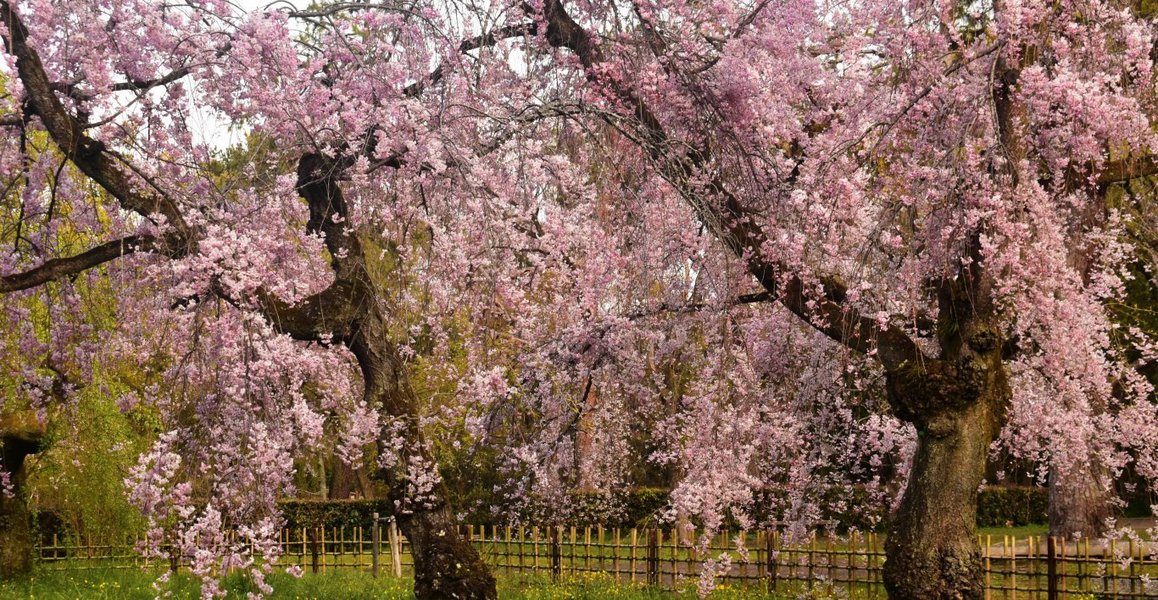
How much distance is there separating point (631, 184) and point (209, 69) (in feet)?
9.65

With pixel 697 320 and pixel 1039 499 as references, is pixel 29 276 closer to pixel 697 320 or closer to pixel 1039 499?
pixel 697 320

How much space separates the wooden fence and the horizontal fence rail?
0.01 m

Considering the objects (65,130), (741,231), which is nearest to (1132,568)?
(741,231)

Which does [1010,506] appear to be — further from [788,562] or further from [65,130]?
[65,130]

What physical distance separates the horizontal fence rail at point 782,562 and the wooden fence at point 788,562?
13mm

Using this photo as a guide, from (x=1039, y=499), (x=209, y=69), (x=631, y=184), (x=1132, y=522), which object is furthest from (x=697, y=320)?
(x=1039, y=499)

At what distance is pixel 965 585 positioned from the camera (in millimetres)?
6785

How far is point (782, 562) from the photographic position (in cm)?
1153

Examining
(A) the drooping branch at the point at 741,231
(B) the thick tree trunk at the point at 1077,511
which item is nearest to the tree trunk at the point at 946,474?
(A) the drooping branch at the point at 741,231

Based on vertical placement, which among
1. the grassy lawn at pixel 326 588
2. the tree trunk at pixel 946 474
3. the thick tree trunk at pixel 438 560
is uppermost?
the tree trunk at pixel 946 474

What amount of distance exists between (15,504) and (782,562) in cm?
926

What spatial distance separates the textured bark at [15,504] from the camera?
12531 millimetres

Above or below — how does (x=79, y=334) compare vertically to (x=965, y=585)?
above

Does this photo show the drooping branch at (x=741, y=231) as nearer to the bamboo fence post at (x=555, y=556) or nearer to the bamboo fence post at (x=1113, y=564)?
the bamboo fence post at (x=1113, y=564)
